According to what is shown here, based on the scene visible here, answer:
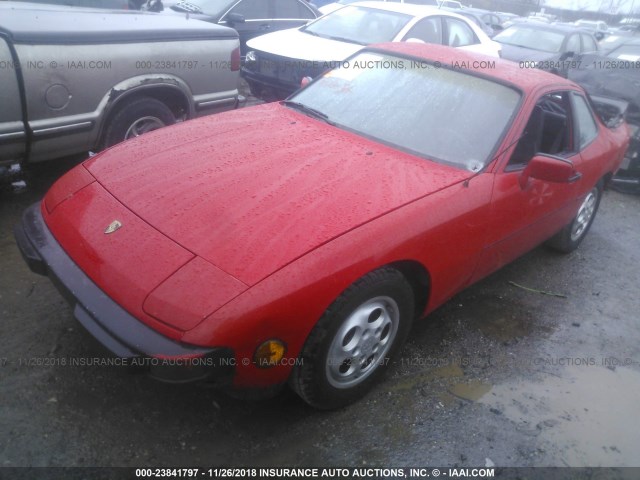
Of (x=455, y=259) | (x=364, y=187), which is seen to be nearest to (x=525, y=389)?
(x=455, y=259)

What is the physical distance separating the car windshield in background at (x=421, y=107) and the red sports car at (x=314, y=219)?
0.01 metres

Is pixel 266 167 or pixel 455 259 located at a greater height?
pixel 266 167

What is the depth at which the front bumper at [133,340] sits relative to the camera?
189 cm

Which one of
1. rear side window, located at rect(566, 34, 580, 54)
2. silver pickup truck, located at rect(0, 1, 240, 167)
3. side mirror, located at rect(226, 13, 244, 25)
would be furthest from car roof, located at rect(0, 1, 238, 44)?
rear side window, located at rect(566, 34, 580, 54)

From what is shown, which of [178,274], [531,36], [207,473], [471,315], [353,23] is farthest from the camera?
[531,36]

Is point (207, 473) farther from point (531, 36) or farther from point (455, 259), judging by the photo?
point (531, 36)

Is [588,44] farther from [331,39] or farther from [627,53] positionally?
[331,39]

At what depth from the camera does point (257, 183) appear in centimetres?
252

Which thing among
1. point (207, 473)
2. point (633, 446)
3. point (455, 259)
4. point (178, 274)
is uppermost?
point (178, 274)

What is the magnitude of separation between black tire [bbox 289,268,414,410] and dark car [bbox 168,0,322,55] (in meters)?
5.61

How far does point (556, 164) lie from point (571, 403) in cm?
134

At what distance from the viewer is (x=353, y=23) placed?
7.27 meters

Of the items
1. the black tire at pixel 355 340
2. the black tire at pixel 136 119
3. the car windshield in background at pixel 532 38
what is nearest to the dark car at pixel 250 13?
the black tire at pixel 136 119

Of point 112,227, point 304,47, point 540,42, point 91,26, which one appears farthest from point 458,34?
point 112,227
